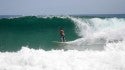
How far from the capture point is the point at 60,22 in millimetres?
28047

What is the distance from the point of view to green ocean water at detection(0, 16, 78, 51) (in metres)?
19.2

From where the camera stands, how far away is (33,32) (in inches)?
939

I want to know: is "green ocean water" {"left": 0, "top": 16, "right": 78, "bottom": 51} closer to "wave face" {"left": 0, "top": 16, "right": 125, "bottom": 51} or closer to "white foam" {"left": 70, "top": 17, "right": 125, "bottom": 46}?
"wave face" {"left": 0, "top": 16, "right": 125, "bottom": 51}

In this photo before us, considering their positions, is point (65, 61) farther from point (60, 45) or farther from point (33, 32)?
point (33, 32)

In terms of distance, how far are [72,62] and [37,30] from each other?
14.7 meters

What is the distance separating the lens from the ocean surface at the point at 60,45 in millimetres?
10203

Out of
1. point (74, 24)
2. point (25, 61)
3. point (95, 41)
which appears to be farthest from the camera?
point (74, 24)

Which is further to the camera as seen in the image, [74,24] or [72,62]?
[74,24]

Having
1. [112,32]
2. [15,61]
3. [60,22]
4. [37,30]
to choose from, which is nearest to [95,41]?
[112,32]

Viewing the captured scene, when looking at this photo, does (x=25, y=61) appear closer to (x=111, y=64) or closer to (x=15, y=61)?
(x=15, y=61)

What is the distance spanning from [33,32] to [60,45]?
7.33 metres

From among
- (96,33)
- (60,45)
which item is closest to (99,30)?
(96,33)

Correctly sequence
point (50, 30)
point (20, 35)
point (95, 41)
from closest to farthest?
point (95, 41), point (20, 35), point (50, 30)

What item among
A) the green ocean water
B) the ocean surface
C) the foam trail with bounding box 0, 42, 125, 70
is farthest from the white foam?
the foam trail with bounding box 0, 42, 125, 70
